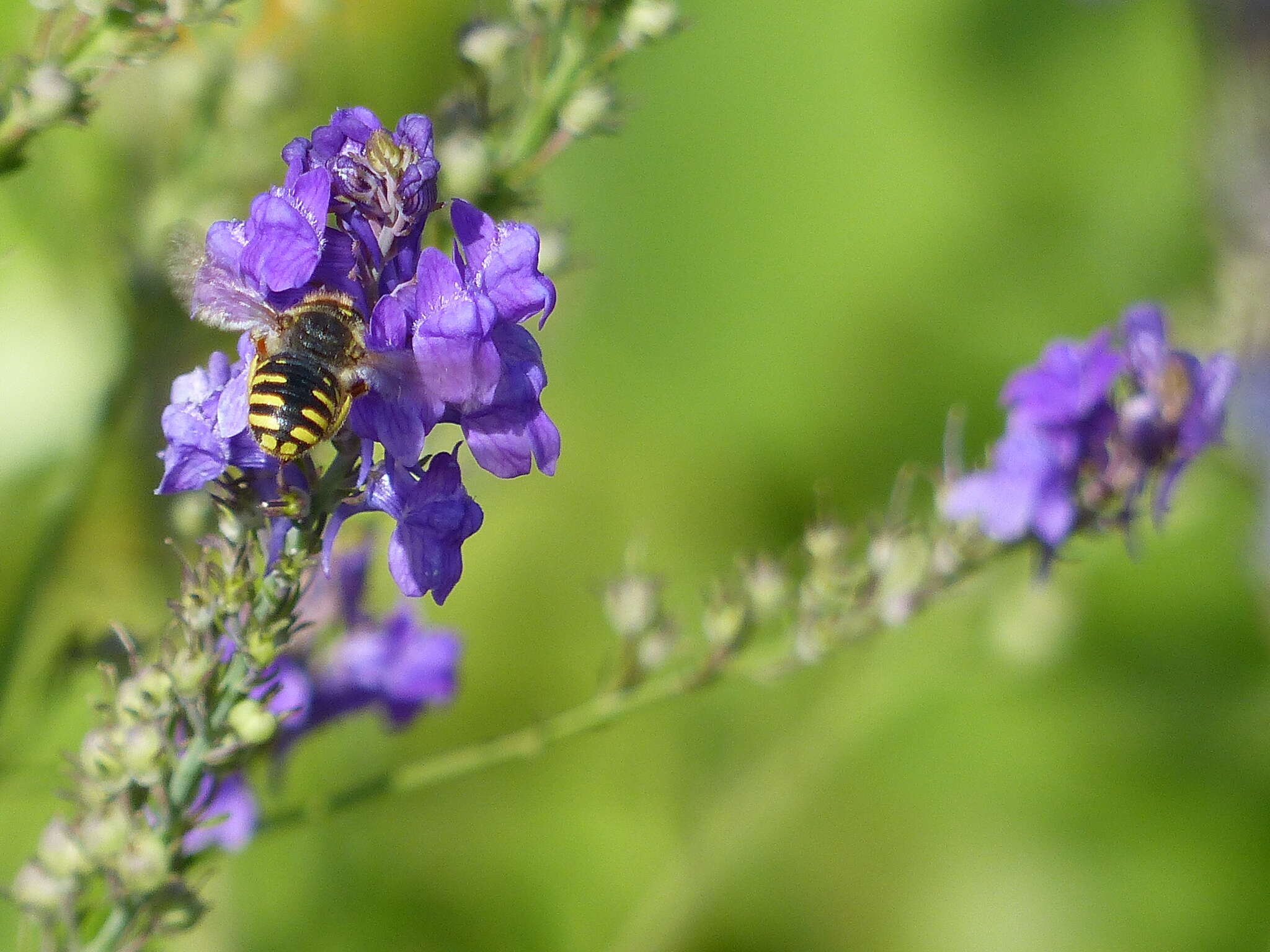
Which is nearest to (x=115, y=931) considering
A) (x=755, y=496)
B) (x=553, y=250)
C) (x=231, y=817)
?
(x=231, y=817)

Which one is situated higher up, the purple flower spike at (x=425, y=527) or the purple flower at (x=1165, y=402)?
the purple flower at (x=1165, y=402)

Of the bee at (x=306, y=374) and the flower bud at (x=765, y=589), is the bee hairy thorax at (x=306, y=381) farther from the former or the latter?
the flower bud at (x=765, y=589)

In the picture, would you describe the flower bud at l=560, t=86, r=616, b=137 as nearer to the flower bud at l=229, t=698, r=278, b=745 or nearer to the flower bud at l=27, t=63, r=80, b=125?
the flower bud at l=27, t=63, r=80, b=125

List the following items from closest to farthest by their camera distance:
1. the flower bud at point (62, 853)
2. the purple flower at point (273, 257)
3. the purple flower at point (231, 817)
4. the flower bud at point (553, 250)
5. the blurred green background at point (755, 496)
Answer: the purple flower at point (273, 257) < the flower bud at point (62, 853) < the purple flower at point (231, 817) < the flower bud at point (553, 250) < the blurred green background at point (755, 496)

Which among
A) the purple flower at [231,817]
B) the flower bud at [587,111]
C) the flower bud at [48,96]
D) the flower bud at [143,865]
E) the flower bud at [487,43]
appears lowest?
the flower bud at [143,865]

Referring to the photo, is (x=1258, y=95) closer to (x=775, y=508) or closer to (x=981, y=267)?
(x=981, y=267)

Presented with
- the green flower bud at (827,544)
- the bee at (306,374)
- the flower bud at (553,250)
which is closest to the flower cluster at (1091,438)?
the green flower bud at (827,544)

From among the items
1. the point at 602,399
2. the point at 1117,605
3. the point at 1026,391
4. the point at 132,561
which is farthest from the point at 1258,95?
the point at 132,561
